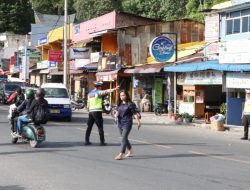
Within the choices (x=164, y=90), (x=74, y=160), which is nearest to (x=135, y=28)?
(x=164, y=90)

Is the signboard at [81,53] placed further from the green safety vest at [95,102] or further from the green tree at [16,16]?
the green tree at [16,16]

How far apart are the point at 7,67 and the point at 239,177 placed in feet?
306

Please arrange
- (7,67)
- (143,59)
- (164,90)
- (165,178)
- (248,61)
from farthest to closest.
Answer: (7,67)
(143,59)
(164,90)
(248,61)
(165,178)

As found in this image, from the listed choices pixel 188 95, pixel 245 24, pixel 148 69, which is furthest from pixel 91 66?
pixel 245 24

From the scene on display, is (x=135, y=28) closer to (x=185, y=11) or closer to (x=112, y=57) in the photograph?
(x=112, y=57)

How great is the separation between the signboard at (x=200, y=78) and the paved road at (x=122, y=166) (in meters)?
10.2

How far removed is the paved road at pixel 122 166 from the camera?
9172mm

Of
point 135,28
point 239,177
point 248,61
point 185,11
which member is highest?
point 185,11

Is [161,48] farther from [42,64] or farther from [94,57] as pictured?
[42,64]

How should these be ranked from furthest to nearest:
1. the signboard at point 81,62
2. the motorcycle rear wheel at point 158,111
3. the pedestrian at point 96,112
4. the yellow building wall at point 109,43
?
the signboard at point 81,62 → the yellow building wall at point 109,43 → the motorcycle rear wheel at point 158,111 → the pedestrian at point 96,112

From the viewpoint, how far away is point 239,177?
10.2 m

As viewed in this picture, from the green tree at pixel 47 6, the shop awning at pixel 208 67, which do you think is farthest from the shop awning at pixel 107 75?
the green tree at pixel 47 6

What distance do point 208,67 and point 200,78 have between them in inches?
87.8

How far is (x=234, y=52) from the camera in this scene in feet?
83.0
